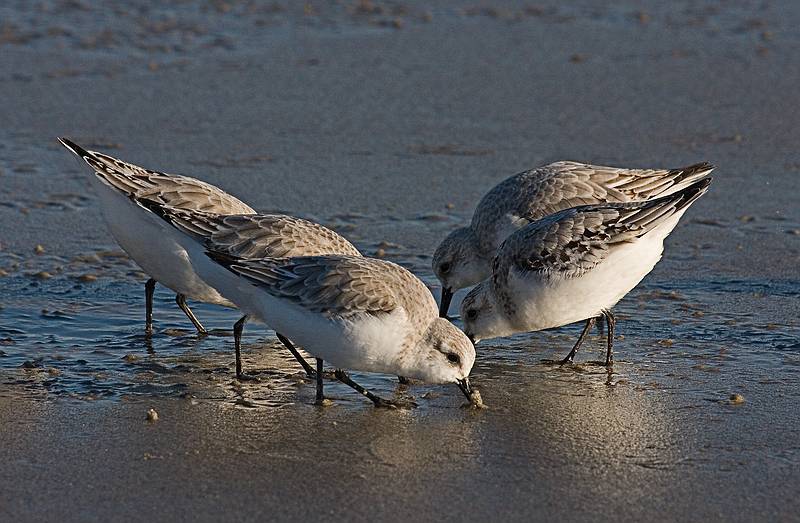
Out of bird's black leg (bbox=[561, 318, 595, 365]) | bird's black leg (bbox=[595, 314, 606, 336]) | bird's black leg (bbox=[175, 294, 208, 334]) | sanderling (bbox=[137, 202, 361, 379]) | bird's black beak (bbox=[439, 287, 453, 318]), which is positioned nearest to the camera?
sanderling (bbox=[137, 202, 361, 379])

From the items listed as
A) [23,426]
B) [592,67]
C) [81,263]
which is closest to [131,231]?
[81,263]

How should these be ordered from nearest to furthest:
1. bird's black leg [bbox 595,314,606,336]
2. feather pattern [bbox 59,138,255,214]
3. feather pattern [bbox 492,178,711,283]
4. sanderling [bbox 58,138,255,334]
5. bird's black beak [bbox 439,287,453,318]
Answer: feather pattern [bbox 492,178,711,283]
sanderling [bbox 58,138,255,334]
feather pattern [bbox 59,138,255,214]
bird's black leg [bbox 595,314,606,336]
bird's black beak [bbox 439,287,453,318]

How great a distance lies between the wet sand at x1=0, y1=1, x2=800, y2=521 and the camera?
5.69m

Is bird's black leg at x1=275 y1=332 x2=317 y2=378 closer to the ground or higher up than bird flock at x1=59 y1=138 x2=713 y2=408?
closer to the ground

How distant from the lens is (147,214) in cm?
765

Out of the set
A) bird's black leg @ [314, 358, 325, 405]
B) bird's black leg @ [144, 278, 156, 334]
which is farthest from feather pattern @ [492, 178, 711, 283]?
bird's black leg @ [144, 278, 156, 334]

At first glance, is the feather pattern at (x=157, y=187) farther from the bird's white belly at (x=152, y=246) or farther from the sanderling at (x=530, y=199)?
the sanderling at (x=530, y=199)

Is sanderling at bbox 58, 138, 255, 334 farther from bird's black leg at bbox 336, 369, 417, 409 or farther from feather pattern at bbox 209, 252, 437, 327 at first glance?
bird's black leg at bbox 336, 369, 417, 409

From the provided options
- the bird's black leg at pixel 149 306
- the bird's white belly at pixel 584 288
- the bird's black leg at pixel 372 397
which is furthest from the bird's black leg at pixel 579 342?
the bird's black leg at pixel 149 306

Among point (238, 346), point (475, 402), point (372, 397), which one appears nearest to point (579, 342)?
point (475, 402)

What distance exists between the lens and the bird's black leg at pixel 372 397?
6664mm

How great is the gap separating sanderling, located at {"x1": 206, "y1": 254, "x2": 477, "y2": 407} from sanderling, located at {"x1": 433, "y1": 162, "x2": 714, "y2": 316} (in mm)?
1724

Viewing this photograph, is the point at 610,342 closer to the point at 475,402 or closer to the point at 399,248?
the point at 475,402

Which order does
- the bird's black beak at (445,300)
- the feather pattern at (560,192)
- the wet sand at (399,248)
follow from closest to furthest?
the wet sand at (399,248) → the feather pattern at (560,192) → the bird's black beak at (445,300)
